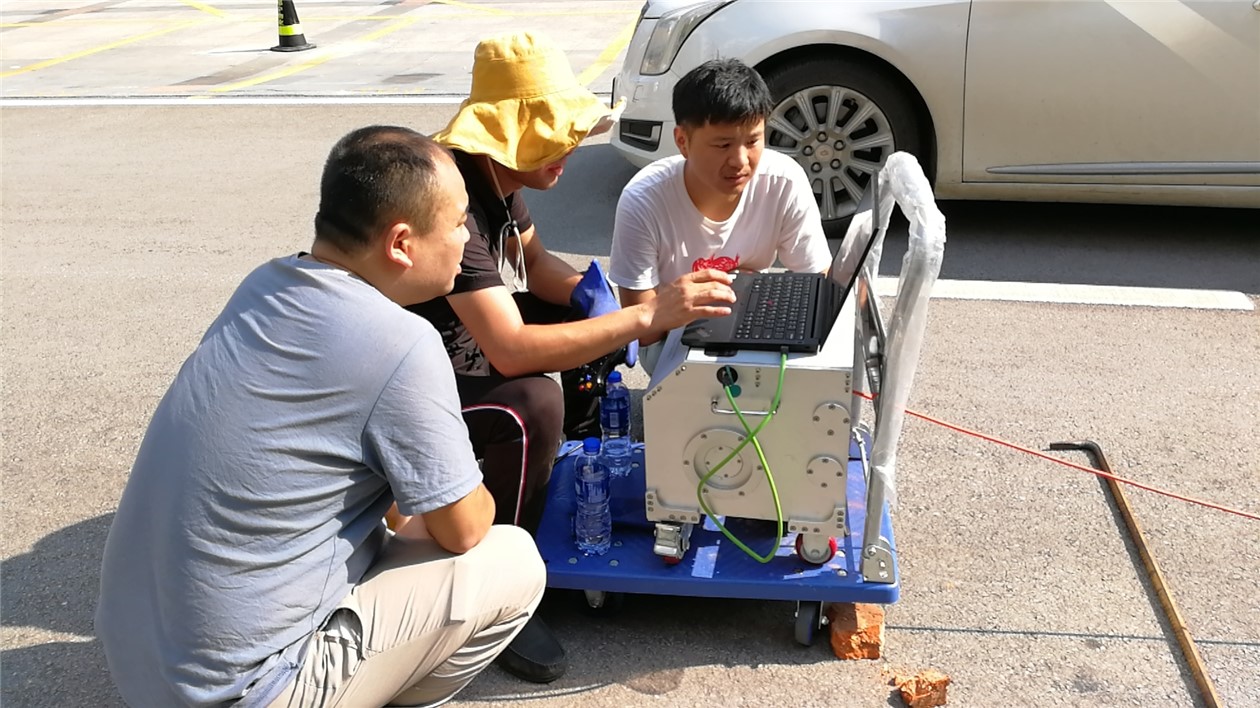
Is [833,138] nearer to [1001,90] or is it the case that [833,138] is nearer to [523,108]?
[1001,90]

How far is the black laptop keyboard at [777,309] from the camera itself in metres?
2.62

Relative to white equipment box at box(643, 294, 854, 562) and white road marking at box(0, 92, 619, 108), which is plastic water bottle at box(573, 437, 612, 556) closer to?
white equipment box at box(643, 294, 854, 562)

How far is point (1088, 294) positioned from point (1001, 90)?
929mm

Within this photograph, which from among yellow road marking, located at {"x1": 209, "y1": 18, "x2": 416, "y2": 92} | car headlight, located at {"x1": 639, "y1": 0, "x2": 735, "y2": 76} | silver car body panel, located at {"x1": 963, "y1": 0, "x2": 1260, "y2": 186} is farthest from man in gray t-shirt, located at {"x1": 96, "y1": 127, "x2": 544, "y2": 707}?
yellow road marking, located at {"x1": 209, "y1": 18, "x2": 416, "y2": 92}

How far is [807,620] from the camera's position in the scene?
272cm

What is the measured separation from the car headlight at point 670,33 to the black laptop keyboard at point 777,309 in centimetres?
250

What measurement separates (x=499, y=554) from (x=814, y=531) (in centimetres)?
71

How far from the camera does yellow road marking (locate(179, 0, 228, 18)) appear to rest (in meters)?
14.3

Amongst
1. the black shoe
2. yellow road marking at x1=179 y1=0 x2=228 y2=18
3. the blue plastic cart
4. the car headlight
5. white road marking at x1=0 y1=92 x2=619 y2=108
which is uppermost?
yellow road marking at x1=179 y1=0 x2=228 y2=18

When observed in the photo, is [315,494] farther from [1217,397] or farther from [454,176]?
[1217,397]

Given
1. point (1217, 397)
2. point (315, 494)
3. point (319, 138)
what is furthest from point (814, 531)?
point (319, 138)

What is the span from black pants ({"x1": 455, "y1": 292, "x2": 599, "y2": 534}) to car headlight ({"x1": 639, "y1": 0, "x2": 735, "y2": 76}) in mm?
2834

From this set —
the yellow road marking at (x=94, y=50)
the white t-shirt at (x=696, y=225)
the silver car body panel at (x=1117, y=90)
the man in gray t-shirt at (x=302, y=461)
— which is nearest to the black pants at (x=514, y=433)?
the man in gray t-shirt at (x=302, y=461)

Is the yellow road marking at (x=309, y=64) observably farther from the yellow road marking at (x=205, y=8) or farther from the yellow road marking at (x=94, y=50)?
the yellow road marking at (x=205, y=8)
